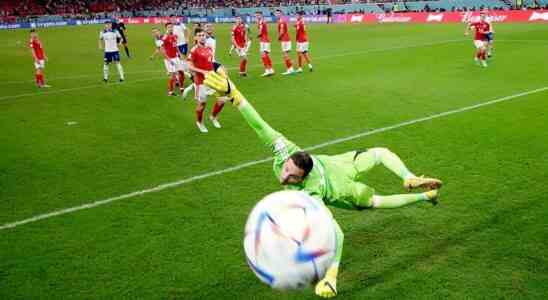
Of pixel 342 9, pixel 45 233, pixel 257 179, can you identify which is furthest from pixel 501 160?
pixel 342 9

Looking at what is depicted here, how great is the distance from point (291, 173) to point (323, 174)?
46 centimetres

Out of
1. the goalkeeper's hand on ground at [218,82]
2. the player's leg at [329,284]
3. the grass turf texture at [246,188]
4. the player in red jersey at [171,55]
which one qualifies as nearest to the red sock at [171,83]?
→ the player in red jersey at [171,55]

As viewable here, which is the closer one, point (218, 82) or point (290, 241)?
point (290, 241)

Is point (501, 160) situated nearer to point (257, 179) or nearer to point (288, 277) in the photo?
point (257, 179)

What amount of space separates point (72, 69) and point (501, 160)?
20901 mm

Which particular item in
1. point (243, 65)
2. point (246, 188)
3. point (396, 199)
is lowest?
point (246, 188)

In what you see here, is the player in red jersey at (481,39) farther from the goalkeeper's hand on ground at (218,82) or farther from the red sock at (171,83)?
the goalkeeper's hand on ground at (218,82)

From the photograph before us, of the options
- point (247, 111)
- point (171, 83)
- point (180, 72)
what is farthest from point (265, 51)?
point (247, 111)

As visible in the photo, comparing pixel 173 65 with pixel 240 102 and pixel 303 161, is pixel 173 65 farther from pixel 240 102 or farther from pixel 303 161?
pixel 303 161

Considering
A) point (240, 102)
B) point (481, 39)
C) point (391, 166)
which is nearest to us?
point (240, 102)

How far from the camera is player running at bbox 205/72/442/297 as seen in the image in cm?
402

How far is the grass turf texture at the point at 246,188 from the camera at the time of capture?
4938 millimetres

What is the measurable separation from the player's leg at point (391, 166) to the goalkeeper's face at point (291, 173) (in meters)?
0.97

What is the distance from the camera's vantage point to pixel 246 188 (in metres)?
7.45
